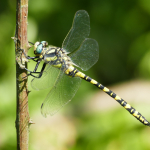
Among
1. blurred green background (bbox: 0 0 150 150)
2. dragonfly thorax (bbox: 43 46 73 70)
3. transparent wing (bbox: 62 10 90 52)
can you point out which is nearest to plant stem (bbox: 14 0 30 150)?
dragonfly thorax (bbox: 43 46 73 70)

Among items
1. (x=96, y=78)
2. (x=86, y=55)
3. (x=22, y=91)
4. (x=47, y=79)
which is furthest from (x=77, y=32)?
(x=96, y=78)

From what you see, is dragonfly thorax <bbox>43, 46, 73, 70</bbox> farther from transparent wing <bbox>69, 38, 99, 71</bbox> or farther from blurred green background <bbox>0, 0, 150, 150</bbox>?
blurred green background <bbox>0, 0, 150, 150</bbox>

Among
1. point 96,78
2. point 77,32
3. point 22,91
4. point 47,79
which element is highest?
point 96,78

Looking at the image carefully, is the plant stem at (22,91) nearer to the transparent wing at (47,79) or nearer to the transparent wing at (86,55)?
the transparent wing at (47,79)

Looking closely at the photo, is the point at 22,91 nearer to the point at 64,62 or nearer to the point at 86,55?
the point at 64,62

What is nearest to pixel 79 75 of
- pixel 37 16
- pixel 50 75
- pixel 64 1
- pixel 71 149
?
pixel 50 75

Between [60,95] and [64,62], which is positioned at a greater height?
[64,62]
